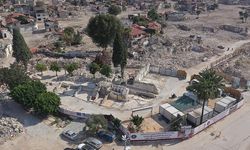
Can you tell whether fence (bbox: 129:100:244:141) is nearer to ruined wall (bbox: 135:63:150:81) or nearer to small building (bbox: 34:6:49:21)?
ruined wall (bbox: 135:63:150:81)

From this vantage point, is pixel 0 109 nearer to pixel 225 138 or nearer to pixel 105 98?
pixel 105 98

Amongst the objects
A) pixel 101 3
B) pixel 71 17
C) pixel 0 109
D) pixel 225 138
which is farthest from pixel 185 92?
pixel 101 3

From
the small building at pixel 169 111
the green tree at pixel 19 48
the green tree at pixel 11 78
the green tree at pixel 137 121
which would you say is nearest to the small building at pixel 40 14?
the green tree at pixel 19 48

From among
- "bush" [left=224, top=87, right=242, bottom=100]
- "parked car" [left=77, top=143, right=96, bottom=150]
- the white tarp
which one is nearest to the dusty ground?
"bush" [left=224, top=87, right=242, bottom=100]

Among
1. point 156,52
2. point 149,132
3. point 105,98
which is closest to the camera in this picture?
point 149,132

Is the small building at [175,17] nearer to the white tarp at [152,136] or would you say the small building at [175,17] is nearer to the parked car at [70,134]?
the white tarp at [152,136]

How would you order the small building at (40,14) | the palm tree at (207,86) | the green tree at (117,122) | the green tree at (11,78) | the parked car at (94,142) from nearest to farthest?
the parked car at (94,142), the palm tree at (207,86), the green tree at (117,122), the green tree at (11,78), the small building at (40,14)
